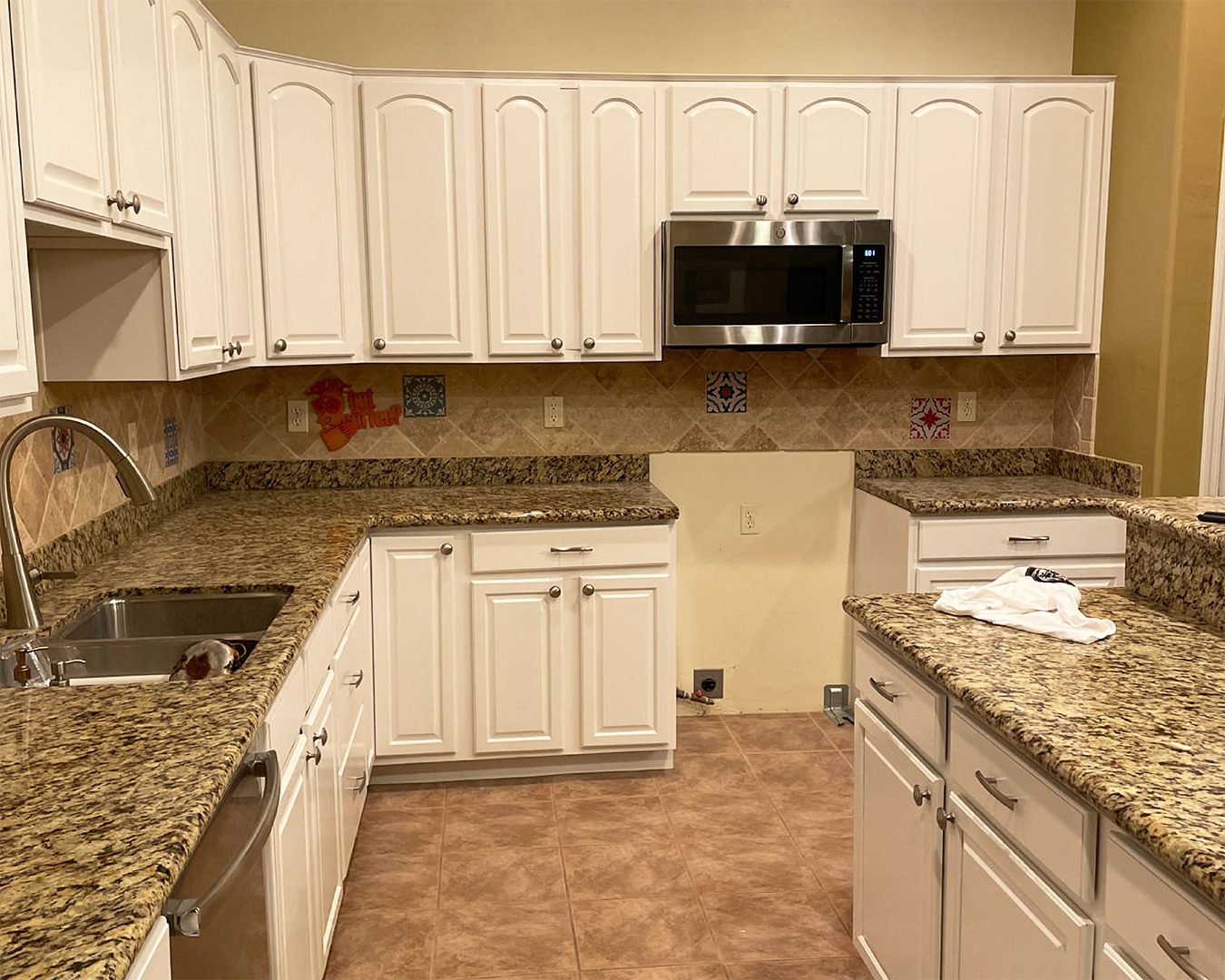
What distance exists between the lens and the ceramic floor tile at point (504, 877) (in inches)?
111

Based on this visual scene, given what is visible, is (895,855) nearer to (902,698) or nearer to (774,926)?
Answer: (902,698)

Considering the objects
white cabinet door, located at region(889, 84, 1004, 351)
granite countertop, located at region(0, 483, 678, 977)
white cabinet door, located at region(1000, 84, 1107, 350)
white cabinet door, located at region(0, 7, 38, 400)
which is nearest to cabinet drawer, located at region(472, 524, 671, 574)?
granite countertop, located at region(0, 483, 678, 977)

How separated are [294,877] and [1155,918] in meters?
1.41

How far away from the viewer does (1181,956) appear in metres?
1.19

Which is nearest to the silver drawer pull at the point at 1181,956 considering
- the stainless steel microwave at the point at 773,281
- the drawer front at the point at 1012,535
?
the drawer front at the point at 1012,535

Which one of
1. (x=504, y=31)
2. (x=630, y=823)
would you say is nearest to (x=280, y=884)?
(x=630, y=823)

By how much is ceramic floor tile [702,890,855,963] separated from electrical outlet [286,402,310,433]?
212 cm

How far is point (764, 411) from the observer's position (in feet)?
13.3

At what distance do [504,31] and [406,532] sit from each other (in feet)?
5.75

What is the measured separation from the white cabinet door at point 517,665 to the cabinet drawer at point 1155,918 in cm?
220

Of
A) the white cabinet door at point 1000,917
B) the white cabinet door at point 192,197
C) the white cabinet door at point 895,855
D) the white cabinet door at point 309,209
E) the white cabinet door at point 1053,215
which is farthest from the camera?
the white cabinet door at point 1053,215

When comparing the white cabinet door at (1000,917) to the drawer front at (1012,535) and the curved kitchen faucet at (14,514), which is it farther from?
the drawer front at (1012,535)

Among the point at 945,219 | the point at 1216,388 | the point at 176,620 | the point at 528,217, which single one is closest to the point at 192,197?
the point at 176,620

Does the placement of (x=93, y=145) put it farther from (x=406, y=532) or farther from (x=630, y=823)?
(x=630, y=823)
